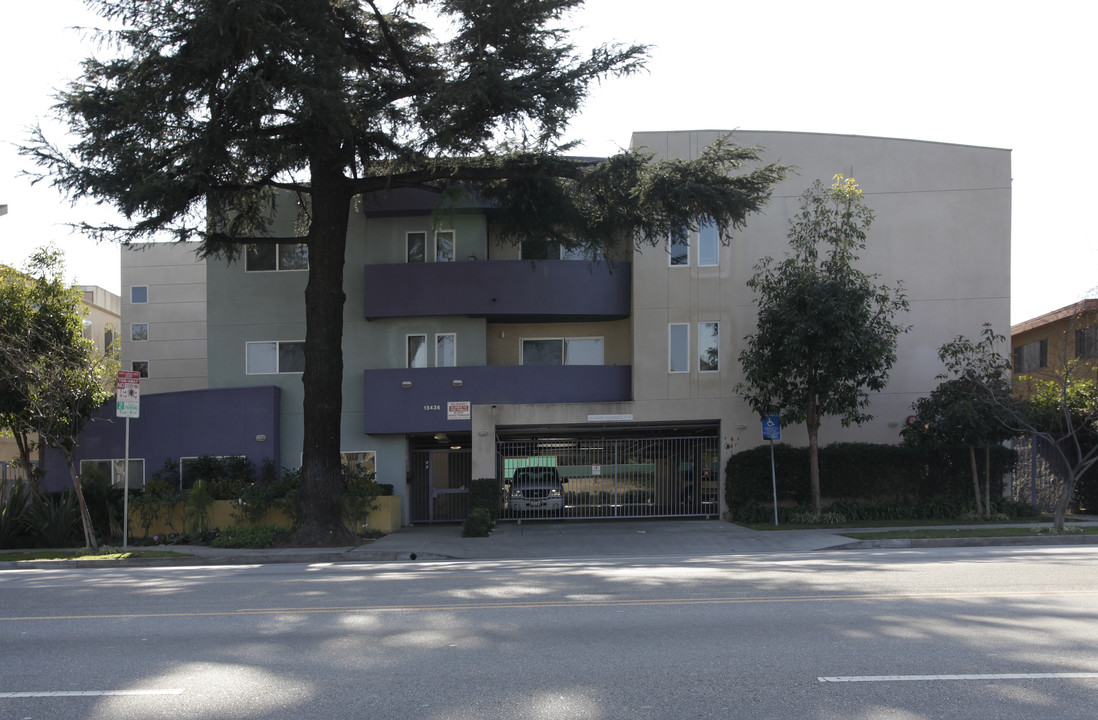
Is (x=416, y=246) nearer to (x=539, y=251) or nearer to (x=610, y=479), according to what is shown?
(x=539, y=251)

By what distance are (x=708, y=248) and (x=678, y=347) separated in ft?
9.26

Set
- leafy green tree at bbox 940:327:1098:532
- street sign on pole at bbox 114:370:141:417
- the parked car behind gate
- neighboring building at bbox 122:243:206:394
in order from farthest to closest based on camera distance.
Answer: neighboring building at bbox 122:243:206:394, the parked car behind gate, leafy green tree at bbox 940:327:1098:532, street sign on pole at bbox 114:370:141:417

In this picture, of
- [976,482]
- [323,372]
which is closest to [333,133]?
[323,372]

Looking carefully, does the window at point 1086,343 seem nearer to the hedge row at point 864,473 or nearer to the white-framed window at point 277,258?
the hedge row at point 864,473

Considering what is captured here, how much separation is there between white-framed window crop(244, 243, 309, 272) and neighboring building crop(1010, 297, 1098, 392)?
2015 centimetres

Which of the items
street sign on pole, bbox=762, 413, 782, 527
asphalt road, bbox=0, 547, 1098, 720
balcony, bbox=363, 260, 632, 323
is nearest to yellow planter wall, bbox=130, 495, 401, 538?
balcony, bbox=363, 260, 632, 323

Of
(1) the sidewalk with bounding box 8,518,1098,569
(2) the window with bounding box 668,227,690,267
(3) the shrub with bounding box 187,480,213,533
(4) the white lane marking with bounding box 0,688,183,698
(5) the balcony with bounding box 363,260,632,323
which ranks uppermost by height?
(2) the window with bounding box 668,227,690,267

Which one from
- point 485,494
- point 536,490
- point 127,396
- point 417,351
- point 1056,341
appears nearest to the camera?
point 127,396

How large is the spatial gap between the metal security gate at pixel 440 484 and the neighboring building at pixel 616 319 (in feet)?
1.02

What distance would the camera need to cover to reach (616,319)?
81.4 ft

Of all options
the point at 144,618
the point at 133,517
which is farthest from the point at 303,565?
the point at 133,517

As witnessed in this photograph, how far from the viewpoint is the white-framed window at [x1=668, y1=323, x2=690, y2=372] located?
2336 cm

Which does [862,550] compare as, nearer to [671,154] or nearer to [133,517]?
[671,154]

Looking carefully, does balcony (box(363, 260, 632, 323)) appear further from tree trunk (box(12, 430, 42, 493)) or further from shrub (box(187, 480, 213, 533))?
tree trunk (box(12, 430, 42, 493))
